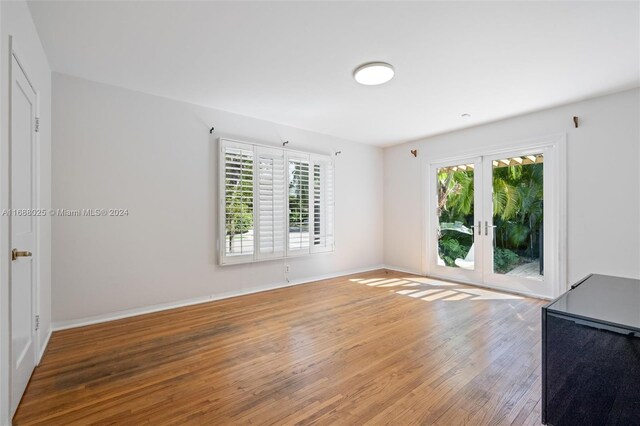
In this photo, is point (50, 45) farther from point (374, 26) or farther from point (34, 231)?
point (374, 26)

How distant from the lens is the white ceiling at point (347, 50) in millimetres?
2088

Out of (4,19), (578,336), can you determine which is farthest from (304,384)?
(4,19)

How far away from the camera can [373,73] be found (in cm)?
289

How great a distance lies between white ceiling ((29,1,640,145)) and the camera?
2.09 m

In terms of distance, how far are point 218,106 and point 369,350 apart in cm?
338

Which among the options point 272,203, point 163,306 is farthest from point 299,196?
point 163,306

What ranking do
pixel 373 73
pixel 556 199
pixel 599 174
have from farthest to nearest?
pixel 556 199
pixel 599 174
pixel 373 73

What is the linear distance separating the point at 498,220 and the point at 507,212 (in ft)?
0.56

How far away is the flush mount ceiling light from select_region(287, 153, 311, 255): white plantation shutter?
1.89 m

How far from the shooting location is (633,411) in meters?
1.25

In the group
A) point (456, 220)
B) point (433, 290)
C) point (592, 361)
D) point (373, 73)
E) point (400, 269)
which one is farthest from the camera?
point (400, 269)

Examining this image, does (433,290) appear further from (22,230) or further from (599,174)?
(22,230)

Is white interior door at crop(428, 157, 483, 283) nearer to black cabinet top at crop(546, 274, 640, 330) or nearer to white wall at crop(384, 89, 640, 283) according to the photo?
white wall at crop(384, 89, 640, 283)

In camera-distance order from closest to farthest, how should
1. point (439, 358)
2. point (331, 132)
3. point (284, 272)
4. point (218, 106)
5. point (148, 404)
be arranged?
1. point (148, 404)
2. point (439, 358)
3. point (218, 106)
4. point (284, 272)
5. point (331, 132)
